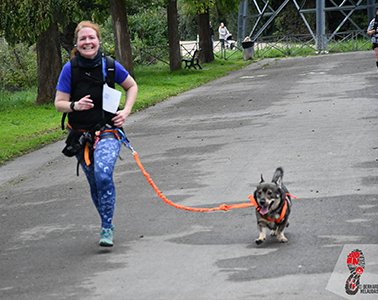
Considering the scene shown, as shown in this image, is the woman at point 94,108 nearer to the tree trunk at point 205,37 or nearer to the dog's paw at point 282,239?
the dog's paw at point 282,239

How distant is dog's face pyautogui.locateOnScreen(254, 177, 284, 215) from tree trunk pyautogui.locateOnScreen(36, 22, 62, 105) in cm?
1678

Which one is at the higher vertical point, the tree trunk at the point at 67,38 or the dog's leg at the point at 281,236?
the tree trunk at the point at 67,38

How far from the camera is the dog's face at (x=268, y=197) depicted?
5543 mm

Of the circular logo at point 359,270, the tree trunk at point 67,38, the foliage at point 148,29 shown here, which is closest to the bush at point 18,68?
the tree trunk at point 67,38

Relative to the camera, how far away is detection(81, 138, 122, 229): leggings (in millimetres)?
5914

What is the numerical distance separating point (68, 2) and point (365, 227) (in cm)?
1657

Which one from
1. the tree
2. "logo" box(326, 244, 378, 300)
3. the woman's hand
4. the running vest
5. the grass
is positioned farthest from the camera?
the tree

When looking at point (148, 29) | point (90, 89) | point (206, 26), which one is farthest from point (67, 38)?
point (90, 89)

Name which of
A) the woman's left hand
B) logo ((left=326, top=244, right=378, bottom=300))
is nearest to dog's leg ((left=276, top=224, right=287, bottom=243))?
logo ((left=326, top=244, right=378, bottom=300))

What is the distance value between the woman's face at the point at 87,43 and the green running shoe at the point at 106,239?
169 cm

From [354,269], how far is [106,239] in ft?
7.92

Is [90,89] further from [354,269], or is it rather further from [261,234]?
[354,269]

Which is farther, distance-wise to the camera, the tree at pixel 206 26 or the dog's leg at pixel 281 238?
the tree at pixel 206 26

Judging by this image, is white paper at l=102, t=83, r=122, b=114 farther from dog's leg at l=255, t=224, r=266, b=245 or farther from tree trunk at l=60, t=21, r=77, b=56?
tree trunk at l=60, t=21, r=77, b=56
